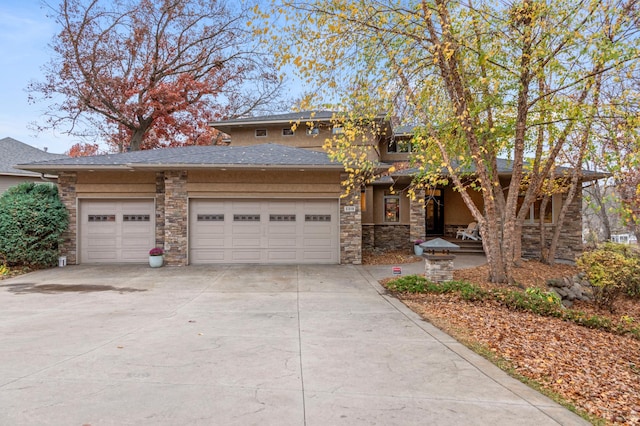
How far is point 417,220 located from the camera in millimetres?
14148

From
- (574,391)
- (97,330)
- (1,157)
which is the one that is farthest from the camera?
(1,157)

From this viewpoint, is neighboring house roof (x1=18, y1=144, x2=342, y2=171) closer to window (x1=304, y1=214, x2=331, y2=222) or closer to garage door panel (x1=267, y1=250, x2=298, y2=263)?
window (x1=304, y1=214, x2=331, y2=222)

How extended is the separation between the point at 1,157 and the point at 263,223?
14.5 meters

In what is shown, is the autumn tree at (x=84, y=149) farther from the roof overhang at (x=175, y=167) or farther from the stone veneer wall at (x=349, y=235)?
Answer: the stone veneer wall at (x=349, y=235)

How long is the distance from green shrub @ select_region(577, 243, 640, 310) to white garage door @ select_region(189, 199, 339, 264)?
6910 mm

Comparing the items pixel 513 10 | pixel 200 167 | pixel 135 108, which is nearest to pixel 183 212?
pixel 200 167

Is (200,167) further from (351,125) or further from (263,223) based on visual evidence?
(351,125)

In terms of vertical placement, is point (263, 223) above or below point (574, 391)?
above

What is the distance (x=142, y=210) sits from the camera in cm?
1192

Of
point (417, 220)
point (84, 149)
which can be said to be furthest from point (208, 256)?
point (84, 149)

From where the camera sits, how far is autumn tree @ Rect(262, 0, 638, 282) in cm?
649

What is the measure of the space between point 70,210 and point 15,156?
8923 millimetres

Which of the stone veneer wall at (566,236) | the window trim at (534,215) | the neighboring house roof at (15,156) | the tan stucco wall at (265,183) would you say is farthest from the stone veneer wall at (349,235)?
the neighboring house roof at (15,156)

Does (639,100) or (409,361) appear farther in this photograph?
(639,100)
